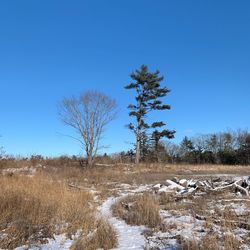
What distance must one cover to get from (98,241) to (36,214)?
2268 millimetres

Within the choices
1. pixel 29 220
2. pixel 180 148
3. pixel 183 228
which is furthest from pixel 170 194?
pixel 180 148

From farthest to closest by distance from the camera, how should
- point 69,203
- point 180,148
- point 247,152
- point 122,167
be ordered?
point 180,148 → point 247,152 → point 122,167 → point 69,203

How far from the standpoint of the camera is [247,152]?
157ft

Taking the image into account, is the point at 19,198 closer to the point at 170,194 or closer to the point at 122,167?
the point at 170,194

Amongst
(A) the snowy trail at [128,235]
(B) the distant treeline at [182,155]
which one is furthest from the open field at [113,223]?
(B) the distant treeline at [182,155]

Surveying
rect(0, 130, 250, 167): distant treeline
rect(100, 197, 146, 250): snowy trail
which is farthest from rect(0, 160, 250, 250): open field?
rect(0, 130, 250, 167): distant treeline

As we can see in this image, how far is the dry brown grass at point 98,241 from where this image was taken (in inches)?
222

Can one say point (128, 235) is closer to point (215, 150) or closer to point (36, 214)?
point (36, 214)

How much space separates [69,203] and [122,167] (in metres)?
20.7

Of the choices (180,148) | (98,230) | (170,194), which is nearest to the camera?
(98,230)

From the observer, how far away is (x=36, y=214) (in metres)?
7.50

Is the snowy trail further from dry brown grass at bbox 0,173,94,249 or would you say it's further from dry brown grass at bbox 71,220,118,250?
dry brown grass at bbox 0,173,94,249

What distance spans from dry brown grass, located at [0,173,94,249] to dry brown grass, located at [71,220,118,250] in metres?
0.56

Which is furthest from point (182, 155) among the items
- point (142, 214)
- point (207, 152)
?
point (142, 214)
